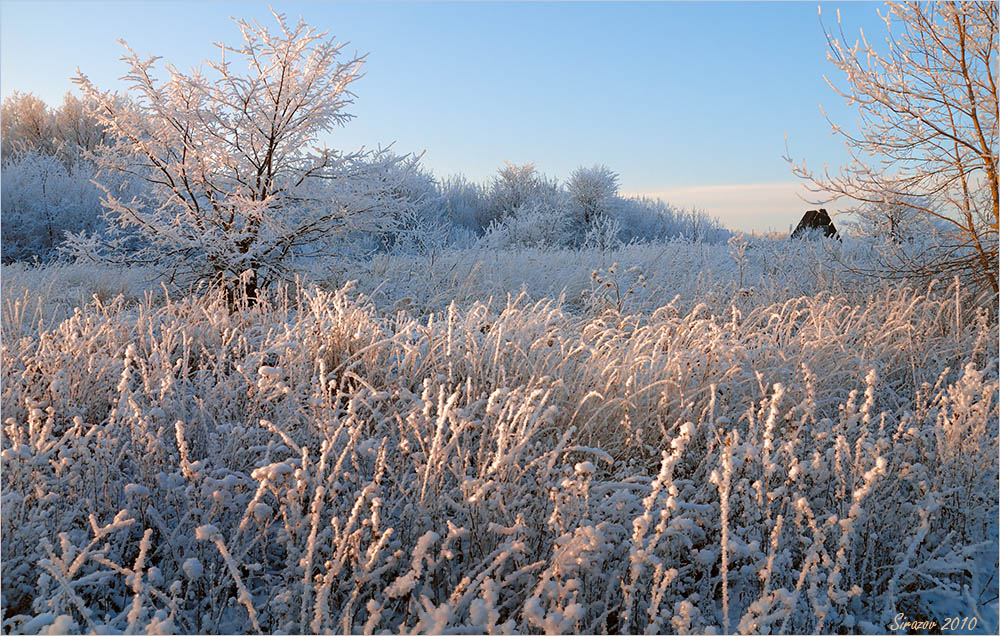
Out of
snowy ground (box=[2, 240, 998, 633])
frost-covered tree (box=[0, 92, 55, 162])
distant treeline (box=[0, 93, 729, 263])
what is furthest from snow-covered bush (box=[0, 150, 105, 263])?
snowy ground (box=[2, 240, 998, 633])

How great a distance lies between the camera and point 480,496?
225cm

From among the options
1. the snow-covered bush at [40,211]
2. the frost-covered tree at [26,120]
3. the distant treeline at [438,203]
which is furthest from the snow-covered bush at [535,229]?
the frost-covered tree at [26,120]

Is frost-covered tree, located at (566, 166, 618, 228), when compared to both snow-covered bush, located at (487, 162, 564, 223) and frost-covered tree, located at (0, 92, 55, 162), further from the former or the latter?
frost-covered tree, located at (0, 92, 55, 162)

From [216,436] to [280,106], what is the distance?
4829 millimetres

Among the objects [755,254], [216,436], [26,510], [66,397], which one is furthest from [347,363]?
[755,254]

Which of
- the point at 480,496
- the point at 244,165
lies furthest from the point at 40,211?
the point at 480,496

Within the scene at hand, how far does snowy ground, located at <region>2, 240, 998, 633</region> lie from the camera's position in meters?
2.00

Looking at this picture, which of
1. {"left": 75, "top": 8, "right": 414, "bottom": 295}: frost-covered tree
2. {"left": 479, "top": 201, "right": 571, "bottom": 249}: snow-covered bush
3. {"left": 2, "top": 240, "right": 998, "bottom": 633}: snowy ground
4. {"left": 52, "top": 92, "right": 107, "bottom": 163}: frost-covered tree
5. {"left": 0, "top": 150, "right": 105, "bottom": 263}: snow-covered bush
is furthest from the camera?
{"left": 52, "top": 92, "right": 107, "bottom": 163}: frost-covered tree

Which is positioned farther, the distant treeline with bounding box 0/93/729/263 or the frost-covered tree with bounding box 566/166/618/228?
the frost-covered tree with bounding box 566/166/618/228

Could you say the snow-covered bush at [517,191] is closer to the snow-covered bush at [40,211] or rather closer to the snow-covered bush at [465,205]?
the snow-covered bush at [465,205]

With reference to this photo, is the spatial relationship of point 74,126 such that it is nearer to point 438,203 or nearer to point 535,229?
point 438,203

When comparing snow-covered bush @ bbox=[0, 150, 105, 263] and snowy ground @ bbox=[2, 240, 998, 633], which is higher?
snow-covered bush @ bbox=[0, 150, 105, 263]

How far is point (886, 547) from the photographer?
252 cm

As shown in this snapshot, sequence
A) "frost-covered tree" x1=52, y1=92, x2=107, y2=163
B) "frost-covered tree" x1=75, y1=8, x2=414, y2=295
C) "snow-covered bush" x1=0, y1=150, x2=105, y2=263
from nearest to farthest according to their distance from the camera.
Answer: "frost-covered tree" x1=75, y1=8, x2=414, y2=295
"snow-covered bush" x1=0, y1=150, x2=105, y2=263
"frost-covered tree" x1=52, y1=92, x2=107, y2=163
